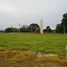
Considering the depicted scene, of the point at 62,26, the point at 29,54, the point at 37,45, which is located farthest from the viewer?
the point at 62,26

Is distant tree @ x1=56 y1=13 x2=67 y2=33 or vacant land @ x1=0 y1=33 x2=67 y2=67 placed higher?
distant tree @ x1=56 y1=13 x2=67 y2=33

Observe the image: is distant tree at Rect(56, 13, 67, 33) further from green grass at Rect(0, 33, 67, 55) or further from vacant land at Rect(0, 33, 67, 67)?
vacant land at Rect(0, 33, 67, 67)

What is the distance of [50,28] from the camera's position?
65.8 metres

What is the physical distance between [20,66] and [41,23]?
43.8m

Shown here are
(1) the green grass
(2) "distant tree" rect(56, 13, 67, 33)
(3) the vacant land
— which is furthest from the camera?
(2) "distant tree" rect(56, 13, 67, 33)

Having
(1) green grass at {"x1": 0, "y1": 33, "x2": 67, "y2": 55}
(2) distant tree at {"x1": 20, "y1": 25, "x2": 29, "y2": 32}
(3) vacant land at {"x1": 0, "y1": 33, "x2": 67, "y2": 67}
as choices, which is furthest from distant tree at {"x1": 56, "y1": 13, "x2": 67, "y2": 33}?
(3) vacant land at {"x1": 0, "y1": 33, "x2": 67, "y2": 67}

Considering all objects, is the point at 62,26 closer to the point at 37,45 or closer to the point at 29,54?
the point at 37,45

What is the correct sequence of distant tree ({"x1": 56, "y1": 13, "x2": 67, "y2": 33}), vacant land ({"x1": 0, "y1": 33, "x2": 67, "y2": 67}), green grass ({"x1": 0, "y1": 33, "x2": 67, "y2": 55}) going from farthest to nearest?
distant tree ({"x1": 56, "y1": 13, "x2": 67, "y2": 33}) < green grass ({"x1": 0, "y1": 33, "x2": 67, "y2": 55}) < vacant land ({"x1": 0, "y1": 33, "x2": 67, "y2": 67})

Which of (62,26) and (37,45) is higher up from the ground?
(62,26)

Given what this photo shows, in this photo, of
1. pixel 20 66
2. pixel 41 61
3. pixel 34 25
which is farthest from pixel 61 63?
pixel 34 25

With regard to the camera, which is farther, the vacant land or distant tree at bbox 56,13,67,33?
distant tree at bbox 56,13,67,33

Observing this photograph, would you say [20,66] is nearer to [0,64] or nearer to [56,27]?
[0,64]

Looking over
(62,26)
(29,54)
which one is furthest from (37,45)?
(62,26)

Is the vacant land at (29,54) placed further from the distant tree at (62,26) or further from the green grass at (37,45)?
the distant tree at (62,26)
